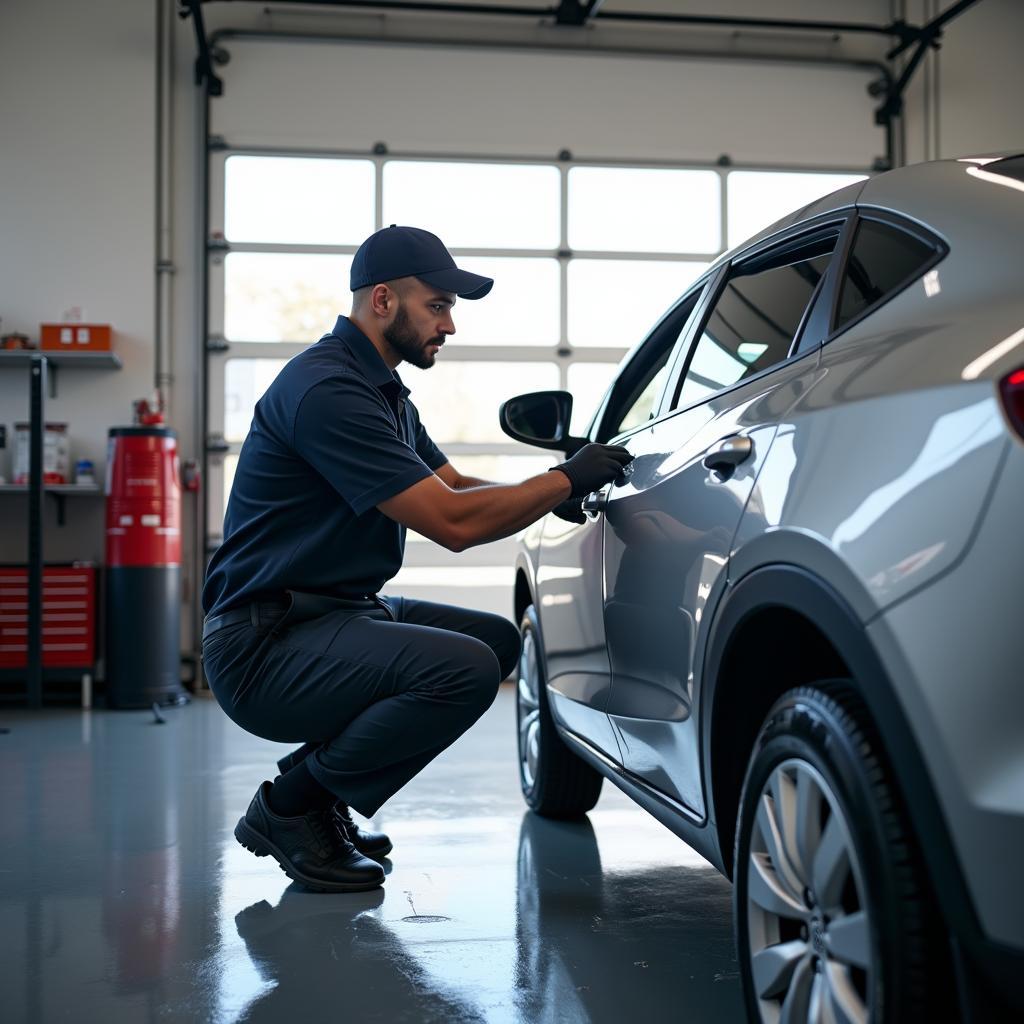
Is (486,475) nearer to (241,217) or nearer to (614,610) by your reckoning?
(241,217)

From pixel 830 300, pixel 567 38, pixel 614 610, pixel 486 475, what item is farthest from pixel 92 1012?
pixel 567 38

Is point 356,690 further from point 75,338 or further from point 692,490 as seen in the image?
point 75,338

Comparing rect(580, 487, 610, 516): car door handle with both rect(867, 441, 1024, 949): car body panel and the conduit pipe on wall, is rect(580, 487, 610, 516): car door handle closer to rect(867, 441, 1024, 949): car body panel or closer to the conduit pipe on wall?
rect(867, 441, 1024, 949): car body panel

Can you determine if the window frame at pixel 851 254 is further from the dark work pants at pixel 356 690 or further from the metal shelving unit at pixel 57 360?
the metal shelving unit at pixel 57 360

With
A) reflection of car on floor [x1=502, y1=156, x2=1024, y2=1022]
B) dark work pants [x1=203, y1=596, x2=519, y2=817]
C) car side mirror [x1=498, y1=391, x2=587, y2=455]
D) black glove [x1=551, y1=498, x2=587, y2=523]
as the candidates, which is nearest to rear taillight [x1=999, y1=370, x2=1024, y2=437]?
reflection of car on floor [x1=502, y1=156, x2=1024, y2=1022]

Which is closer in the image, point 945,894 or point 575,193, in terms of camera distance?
point 945,894

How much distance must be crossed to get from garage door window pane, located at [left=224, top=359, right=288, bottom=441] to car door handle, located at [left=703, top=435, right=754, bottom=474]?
20.1ft

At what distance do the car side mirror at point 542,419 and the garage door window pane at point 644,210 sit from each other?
5.16 meters

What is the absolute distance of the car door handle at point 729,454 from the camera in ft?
5.29

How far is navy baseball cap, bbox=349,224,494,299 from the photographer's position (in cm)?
279

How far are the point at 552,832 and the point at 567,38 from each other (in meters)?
6.15

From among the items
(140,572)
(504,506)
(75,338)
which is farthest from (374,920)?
(75,338)

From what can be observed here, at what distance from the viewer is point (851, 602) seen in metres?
1.24

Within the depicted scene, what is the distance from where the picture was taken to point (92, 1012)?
193cm
